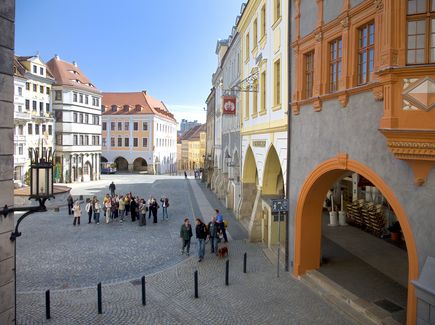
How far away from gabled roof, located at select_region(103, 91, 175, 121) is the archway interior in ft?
193

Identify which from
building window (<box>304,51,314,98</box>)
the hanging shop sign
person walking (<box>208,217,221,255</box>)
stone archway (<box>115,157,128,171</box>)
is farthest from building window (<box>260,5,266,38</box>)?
stone archway (<box>115,157,128,171</box>)

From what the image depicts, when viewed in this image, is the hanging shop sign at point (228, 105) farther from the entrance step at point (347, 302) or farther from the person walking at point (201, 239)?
the entrance step at point (347, 302)

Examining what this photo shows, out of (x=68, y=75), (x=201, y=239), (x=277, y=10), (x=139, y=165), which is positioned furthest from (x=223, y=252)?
(x=139, y=165)

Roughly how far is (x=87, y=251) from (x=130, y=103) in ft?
206

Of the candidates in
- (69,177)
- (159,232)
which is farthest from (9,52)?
(69,177)

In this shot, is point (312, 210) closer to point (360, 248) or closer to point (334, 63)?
point (360, 248)

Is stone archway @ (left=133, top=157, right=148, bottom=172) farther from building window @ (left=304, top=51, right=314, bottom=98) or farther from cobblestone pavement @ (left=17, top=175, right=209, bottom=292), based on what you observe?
building window @ (left=304, top=51, right=314, bottom=98)

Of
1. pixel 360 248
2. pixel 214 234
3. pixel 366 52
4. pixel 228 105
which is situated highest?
pixel 228 105

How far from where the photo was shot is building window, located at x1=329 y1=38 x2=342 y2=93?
10.8m

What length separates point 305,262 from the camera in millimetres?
13219

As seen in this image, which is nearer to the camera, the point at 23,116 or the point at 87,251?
the point at 87,251

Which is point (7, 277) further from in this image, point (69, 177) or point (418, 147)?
point (69, 177)

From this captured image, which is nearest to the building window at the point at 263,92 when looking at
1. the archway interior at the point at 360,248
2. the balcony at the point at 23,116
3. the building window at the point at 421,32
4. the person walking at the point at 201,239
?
the archway interior at the point at 360,248

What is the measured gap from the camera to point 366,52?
31.4 ft
